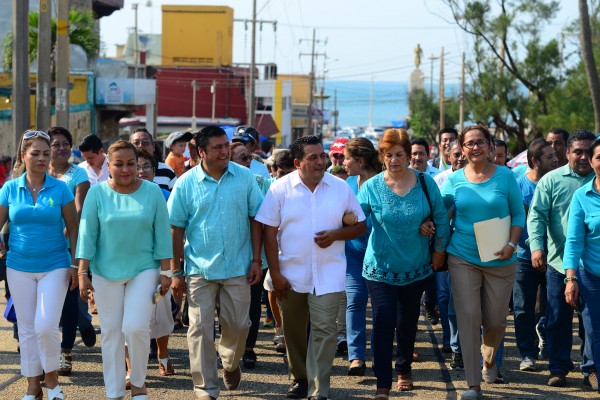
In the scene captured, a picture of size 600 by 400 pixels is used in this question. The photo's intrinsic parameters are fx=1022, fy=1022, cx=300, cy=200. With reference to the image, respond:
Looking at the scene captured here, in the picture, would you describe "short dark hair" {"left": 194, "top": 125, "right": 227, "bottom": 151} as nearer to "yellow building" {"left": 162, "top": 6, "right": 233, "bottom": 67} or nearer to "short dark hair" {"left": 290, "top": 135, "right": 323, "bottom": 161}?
"short dark hair" {"left": 290, "top": 135, "right": 323, "bottom": 161}

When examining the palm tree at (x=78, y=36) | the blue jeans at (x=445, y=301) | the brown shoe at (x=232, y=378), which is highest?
the palm tree at (x=78, y=36)

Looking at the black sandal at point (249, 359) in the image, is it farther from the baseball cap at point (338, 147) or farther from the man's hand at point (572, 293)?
the baseball cap at point (338, 147)

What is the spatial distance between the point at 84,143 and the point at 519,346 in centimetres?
430

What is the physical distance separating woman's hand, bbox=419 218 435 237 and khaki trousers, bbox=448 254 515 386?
36 centimetres

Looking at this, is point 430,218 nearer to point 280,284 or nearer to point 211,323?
point 280,284

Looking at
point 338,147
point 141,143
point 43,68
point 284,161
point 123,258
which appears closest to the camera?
point 123,258

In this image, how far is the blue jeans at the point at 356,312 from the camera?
8.55m

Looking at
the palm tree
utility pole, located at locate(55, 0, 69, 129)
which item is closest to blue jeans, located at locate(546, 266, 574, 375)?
utility pole, located at locate(55, 0, 69, 129)

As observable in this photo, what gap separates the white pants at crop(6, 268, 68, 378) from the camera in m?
7.10

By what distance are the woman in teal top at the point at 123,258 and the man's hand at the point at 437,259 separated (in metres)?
2.01

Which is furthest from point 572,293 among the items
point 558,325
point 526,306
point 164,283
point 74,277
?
point 74,277

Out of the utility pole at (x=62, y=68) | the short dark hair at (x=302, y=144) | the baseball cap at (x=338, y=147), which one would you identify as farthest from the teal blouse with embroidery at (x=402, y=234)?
the utility pole at (x=62, y=68)

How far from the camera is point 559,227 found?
8.14 m

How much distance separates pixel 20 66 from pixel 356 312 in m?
9.58
